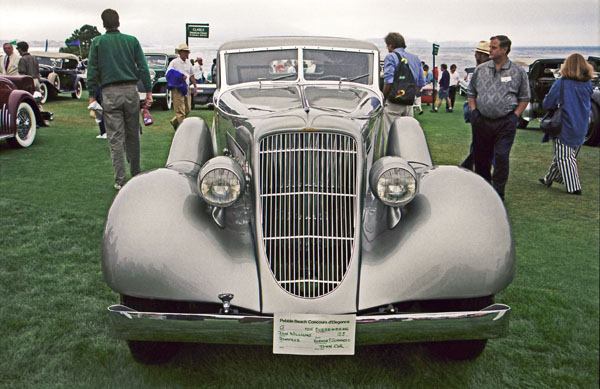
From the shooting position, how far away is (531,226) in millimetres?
5273

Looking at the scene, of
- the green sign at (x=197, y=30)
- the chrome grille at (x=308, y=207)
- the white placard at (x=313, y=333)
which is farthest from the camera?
the green sign at (x=197, y=30)

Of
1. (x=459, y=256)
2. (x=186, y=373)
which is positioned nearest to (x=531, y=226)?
(x=459, y=256)

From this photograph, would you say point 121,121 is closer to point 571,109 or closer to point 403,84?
point 403,84

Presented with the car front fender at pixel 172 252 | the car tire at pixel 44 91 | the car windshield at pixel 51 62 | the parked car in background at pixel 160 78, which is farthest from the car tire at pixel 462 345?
the car windshield at pixel 51 62

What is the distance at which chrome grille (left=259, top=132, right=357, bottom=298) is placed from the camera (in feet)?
8.25

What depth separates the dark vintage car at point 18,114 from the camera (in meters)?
8.84

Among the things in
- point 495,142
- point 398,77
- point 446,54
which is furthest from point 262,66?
point 446,54

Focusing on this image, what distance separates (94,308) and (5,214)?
8.59 ft

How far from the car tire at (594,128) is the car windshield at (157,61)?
14.1 metres

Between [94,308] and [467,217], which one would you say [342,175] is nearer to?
[467,217]

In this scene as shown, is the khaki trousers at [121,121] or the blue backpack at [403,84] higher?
the blue backpack at [403,84]

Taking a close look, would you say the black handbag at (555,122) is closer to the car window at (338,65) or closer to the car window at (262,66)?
the car window at (338,65)

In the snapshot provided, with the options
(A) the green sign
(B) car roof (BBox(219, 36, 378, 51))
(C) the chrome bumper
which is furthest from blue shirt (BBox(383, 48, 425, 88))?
(A) the green sign

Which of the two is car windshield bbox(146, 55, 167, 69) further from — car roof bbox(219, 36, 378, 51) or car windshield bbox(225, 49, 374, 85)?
car windshield bbox(225, 49, 374, 85)
